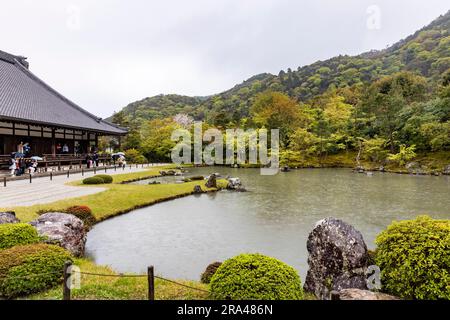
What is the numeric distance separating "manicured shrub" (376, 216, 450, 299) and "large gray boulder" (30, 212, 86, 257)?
7.59m

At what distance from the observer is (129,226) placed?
41.1ft

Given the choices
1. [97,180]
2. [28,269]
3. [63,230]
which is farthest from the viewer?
[97,180]

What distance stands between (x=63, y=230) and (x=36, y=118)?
1946 centimetres

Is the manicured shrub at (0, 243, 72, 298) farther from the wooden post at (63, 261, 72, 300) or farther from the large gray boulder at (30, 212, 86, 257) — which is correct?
the large gray boulder at (30, 212, 86, 257)

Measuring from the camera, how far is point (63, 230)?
8.25 m

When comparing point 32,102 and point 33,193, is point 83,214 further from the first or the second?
point 32,102

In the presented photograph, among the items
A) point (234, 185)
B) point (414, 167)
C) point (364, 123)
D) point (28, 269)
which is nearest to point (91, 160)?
point (234, 185)

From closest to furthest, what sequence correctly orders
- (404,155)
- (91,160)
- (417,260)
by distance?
(417,260)
(91,160)
(404,155)

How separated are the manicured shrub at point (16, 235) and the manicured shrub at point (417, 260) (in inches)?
A: 302

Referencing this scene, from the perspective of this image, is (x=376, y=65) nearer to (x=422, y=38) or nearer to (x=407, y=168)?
(x=422, y=38)

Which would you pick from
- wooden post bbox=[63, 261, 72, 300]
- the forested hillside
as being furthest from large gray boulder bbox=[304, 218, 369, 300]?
the forested hillside

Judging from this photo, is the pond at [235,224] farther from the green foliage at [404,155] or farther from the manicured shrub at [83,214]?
the green foliage at [404,155]

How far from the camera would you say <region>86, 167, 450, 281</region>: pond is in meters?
9.10

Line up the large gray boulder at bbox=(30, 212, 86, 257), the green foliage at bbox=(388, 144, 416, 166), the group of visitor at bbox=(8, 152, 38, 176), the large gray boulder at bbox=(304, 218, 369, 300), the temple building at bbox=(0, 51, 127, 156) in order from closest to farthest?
1. the large gray boulder at bbox=(304, 218, 369, 300)
2. the large gray boulder at bbox=(30, 212, 86, 257)
3. the group of visitor at bbox=(8, 152, 38, 176)
4. the temple building at bbox=(0, 51, 127, 156)
5. the green foliage at bbox=(388, 144, 416, 166)
